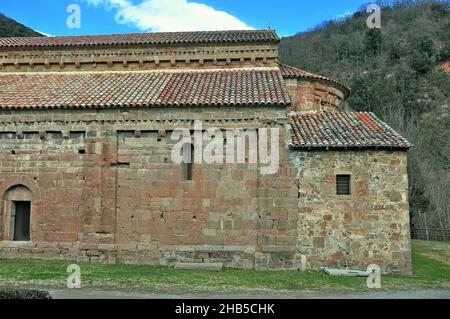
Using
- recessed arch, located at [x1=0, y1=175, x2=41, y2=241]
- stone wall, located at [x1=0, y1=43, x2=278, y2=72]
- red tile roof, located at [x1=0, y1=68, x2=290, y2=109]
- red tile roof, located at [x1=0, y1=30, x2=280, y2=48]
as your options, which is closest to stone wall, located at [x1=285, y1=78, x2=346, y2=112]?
stone wall, located at [x1=0, y1=43, x2=278, y2=72]

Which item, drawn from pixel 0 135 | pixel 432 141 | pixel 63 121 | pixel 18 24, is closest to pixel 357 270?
pixel 63 121

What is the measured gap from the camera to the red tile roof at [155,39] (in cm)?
1808

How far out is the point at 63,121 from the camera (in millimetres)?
15320

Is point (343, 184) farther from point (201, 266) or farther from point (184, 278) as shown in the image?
point (184, 278)

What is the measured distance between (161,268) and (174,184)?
2.82m

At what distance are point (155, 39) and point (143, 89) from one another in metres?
3.77

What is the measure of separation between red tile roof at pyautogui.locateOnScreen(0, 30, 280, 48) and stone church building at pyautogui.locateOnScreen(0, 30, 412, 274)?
2853 mm

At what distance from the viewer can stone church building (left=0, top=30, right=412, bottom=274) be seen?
14.3 m

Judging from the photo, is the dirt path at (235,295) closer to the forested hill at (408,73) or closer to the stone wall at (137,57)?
the stone wall at (137,57)

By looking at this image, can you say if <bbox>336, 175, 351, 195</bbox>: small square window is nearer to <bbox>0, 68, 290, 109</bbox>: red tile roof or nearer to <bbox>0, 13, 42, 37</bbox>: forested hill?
<bbox>0, 68, 290, 109</bbox>: red tile roof

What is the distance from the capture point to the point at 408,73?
53.2 meters

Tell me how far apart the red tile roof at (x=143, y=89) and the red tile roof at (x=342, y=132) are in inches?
58.4

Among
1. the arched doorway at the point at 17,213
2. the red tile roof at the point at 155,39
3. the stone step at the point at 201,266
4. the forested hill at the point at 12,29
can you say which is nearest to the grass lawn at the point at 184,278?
the stone step at the point at 201,266

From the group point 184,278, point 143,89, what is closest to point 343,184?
point 184,278
